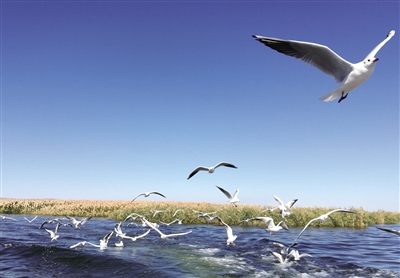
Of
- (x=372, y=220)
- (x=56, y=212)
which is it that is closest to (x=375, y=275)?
(x=372, y=220)

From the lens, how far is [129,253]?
54.6ft

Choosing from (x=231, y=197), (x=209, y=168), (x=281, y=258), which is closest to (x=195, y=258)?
(x=281, y=258)

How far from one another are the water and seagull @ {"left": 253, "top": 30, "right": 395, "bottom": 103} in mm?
7400

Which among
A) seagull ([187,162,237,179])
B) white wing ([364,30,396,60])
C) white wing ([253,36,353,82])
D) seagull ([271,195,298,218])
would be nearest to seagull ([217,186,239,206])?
seagull ([271,195,298,218])

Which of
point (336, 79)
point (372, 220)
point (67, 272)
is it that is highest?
point (336, 79)

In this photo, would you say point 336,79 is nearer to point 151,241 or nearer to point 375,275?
point 375,275

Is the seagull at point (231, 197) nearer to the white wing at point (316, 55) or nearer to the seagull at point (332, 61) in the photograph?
the seagull at point (332, 61)

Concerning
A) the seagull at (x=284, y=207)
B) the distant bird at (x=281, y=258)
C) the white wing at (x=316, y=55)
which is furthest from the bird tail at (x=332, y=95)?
the distant bird at (x=281, y=258)

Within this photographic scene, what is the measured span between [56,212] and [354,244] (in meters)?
36.5

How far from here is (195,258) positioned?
1572 centimetres

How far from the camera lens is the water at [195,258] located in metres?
13.2

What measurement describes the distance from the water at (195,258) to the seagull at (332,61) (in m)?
7.40

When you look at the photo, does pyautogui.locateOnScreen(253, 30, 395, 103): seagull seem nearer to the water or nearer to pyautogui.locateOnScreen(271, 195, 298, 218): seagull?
pyautogui.locateOnScreen(271, 195, 298, 218): seagull

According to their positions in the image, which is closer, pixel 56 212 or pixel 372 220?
pixel 372 220
